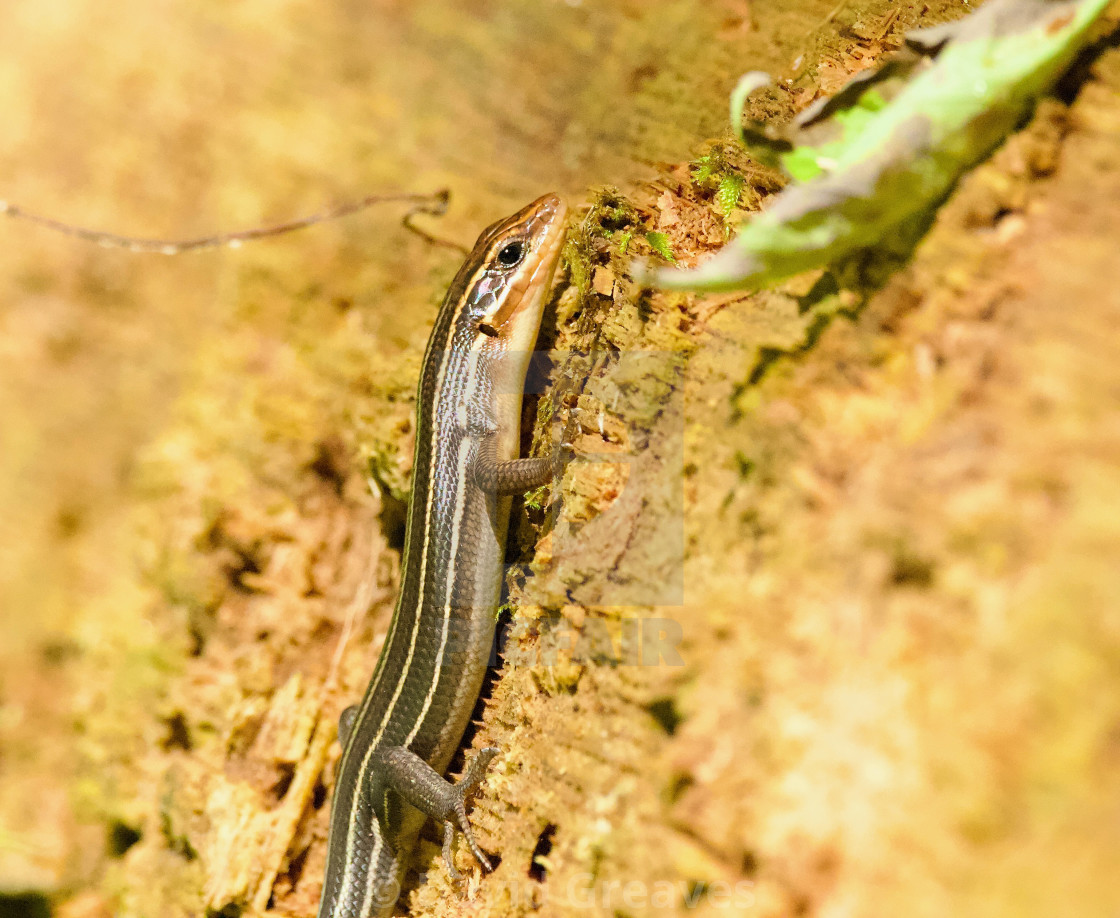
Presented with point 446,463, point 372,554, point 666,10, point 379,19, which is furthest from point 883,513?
point 379,19

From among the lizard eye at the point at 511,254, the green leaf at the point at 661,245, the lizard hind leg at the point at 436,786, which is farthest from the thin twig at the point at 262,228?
the lizard hind leg at the point at 436,786

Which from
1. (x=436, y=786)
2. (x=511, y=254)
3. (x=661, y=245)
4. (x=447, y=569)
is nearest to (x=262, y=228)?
(x=511, y=254)

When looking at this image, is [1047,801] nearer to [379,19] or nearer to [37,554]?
[379,19]

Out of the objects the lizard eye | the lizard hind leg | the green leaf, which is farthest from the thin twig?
the lizard hind leg

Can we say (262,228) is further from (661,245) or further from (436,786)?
(436,786)

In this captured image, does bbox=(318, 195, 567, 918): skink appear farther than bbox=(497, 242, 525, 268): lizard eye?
No

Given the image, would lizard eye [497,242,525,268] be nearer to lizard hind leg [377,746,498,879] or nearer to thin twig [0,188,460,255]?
thin twig [0,188,460,255]

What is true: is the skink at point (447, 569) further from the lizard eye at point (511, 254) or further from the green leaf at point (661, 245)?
the green leaf at point (661, 245)

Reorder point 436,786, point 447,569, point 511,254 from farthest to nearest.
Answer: point 511,254, point 447,569, point 436,786

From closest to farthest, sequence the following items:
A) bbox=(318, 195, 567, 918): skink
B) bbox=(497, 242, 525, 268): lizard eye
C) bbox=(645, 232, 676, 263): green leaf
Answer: bbox=(645, 232, 676, 263): green leaf
bbox=(318, 195, 567, 918): skink
bbox=(497, 242, 525, 268): lizard eye

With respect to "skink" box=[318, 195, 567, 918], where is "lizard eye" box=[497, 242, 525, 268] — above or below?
above
